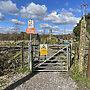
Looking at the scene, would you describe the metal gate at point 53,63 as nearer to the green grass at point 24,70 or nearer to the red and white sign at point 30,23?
the green grass at point 24,70

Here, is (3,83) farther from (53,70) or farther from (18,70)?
(53,70)

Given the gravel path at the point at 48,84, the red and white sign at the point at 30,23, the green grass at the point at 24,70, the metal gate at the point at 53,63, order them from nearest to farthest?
the gravel path at the point at 48,84 → the green grass at the point at 24,70 → the metal gate at the point at 53,63 → the red and white sign at the point at 30,23

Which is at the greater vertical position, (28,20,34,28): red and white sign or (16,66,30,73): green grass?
(28,20,34,28): red and white sign

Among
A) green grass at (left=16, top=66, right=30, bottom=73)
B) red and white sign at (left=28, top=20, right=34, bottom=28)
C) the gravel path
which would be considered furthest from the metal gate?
red and white sign at (left=28, top=20, right=34, bottom=28)

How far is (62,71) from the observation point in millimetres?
5637

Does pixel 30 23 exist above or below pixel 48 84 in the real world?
above

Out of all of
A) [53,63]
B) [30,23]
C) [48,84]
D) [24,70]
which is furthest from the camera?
[30,23]

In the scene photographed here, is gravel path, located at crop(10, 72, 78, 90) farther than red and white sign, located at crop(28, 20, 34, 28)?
No

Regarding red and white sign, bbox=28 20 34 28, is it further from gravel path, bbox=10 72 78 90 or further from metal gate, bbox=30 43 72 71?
gravel path, bbox=10 72 78 90

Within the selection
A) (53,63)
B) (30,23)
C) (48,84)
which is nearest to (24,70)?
(53,63)

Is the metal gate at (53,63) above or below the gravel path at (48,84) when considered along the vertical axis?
above

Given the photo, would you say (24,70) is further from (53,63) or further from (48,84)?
(48,84)

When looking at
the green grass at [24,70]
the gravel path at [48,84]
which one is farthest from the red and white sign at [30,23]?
the gravel path at [48,84]

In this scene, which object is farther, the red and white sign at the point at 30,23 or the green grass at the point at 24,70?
the red and white sign at the point at 30,23
